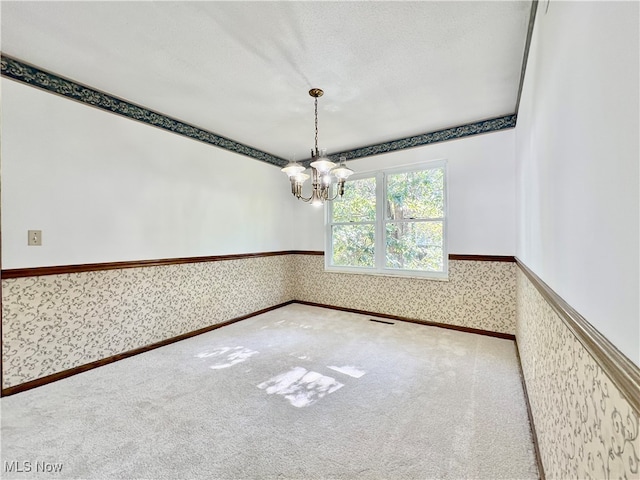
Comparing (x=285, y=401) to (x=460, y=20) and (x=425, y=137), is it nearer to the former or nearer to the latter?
(x=460, y=20)

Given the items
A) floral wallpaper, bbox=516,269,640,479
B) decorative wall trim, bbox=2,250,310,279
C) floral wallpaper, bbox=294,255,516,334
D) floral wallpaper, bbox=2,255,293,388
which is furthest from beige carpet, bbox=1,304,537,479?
decorative wall trim, bbox=2,250,310,279

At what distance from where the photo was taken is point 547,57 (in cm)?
139

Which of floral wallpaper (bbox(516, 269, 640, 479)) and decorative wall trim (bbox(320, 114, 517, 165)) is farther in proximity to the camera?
decorative wall trim (bbox(320, 114, 517, 165))

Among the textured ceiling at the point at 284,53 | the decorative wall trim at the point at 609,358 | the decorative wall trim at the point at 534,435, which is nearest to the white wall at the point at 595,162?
the decorative wall trim at the point at 609,358

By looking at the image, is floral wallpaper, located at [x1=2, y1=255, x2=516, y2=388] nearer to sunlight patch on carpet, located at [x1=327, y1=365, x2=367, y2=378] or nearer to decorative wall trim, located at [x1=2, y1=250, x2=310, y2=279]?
decorative wall trim, located at [x1=2, y1=250, x2=310, y2=279]

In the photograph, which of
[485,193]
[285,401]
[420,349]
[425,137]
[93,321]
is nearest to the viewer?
[285,401]

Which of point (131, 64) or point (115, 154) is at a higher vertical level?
point (131, 64)

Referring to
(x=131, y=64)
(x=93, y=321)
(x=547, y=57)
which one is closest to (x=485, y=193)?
(x=547, y=57)

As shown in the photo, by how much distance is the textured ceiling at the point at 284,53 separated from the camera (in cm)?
178

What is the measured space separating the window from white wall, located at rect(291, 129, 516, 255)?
0.49 feet

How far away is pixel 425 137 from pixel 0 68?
415 cm

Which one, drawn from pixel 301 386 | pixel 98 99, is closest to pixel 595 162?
pixel 301 386

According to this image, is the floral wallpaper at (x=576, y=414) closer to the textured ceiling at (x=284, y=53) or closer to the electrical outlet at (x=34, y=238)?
the textured ceiling at (x=284, y=53)

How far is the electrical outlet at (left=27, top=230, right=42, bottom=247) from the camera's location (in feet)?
7.64
